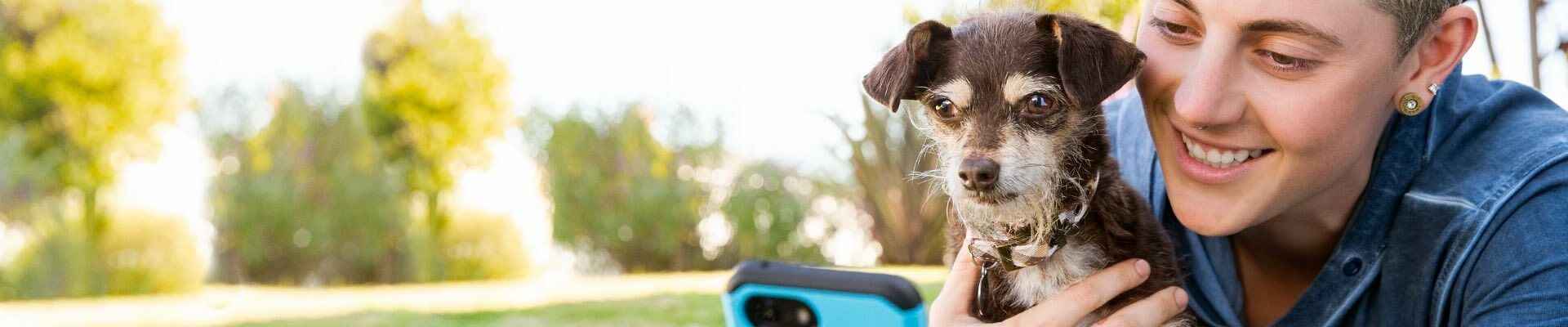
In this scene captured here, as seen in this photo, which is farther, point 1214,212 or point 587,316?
point 587,316

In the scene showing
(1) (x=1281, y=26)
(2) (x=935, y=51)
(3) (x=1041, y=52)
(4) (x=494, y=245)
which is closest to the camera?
(1) (x=1281, y=26)

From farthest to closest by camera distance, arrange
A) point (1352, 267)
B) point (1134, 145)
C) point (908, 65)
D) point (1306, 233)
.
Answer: point (1134, 145), point (1306, 233), point (1352, 267), point (908, 65)

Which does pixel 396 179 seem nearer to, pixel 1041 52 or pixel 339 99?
pixel 339 99

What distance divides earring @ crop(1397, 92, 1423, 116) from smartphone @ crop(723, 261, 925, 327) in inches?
43.9

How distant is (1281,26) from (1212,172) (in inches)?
13.9

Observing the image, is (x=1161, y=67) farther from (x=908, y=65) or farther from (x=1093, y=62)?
(x=908, y=65)

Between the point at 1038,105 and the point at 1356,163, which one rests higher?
the point at 1038,105

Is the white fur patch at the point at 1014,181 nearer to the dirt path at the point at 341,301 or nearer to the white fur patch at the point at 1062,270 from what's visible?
the white fur patch at the point at 1062,270

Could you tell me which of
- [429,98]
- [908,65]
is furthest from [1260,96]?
[429,98]

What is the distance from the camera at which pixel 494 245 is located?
11.7 m

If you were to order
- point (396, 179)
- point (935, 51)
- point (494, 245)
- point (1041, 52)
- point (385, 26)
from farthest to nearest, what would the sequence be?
point (494, 245), point (385, 26), point (396, 179), point (935, 51), point (1041, 52)

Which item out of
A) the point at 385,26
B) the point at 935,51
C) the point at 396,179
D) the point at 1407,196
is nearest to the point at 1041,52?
the point at 935,51

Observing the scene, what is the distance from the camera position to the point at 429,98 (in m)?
10.4

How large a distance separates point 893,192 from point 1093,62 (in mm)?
10251
